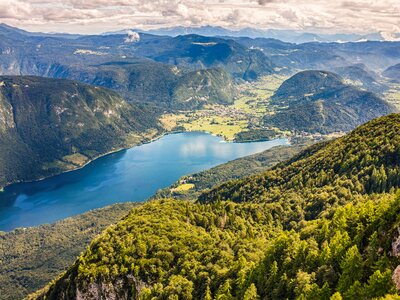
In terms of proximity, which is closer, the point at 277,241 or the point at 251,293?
the point at 251,293

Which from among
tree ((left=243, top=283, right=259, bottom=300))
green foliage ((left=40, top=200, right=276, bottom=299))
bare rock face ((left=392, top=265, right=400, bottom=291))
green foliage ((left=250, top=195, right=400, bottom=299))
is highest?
bare rock face ((left=392, top=265, right=400, bottom=291))

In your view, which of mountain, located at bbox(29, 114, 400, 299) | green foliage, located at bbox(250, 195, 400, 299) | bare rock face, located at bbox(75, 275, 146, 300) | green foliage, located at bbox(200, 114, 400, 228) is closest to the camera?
green foliage, located at bbox(250, 195, 400, 299)

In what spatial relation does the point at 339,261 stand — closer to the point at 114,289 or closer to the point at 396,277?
the point at 396,277

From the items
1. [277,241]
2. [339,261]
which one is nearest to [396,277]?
[339,261]

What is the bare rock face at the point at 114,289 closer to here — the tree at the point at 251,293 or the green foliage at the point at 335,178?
the tree at the point at 251,293

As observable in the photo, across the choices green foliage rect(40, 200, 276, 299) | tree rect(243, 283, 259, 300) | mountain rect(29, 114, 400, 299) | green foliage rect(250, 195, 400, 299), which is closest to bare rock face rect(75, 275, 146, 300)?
mountain rect(29, 114, 400, 299)

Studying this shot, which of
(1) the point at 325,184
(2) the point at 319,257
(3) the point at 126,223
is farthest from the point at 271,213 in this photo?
(2) the point at 319,257

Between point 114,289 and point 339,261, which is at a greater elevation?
point 339,261

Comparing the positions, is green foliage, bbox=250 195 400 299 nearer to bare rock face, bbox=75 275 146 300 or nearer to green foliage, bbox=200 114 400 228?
green foliage, bbox=200 114 400 228

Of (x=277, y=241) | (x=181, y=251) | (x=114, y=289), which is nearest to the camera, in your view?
(x=277, y=241)
